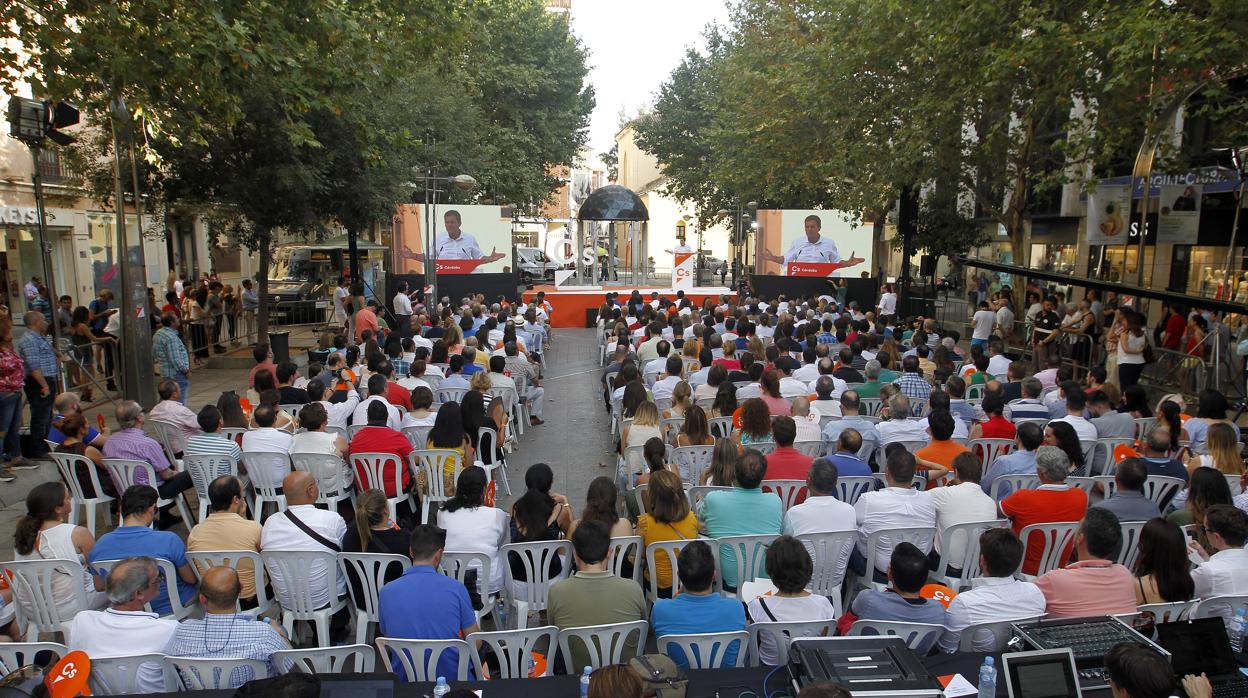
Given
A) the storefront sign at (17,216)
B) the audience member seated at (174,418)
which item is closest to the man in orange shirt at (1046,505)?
the audience member seated at (174,418)

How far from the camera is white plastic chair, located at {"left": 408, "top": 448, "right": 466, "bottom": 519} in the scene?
612 centimetres

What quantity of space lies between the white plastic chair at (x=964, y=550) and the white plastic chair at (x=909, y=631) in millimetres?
1300

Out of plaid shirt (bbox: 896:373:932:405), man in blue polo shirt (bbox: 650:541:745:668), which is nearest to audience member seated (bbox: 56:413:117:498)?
man in blue polo shirt (bbox: 650:541:745:668)

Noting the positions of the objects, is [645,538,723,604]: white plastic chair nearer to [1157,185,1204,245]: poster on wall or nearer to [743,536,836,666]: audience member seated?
[743,536,836,666]: audience member seated

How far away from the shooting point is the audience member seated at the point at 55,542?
4.00 metres

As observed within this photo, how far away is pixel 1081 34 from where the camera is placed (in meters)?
11.0

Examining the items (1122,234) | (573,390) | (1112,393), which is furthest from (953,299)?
(1112,393)

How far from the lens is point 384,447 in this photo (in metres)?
6.16

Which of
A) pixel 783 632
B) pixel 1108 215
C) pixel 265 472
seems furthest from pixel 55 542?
pixel 1108 215

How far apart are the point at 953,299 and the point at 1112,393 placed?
23.8 metres

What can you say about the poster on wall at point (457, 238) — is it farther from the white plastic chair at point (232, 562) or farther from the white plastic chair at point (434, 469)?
the white plastic chair at point (232, 562)

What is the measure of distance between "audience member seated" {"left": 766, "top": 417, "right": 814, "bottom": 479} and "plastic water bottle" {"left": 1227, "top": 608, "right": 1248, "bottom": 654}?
8.12ft

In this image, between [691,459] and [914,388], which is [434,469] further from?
[914,388]

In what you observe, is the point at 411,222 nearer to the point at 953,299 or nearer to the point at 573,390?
the point at 573,390
